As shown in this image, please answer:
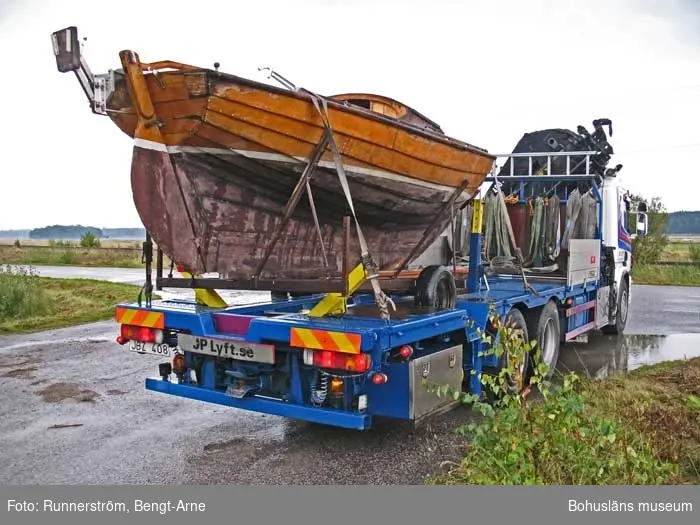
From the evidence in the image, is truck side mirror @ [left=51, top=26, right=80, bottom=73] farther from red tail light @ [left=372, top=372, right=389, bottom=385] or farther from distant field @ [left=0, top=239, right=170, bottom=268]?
distant field @ [left=0, top=239, right=170, bottom=268]

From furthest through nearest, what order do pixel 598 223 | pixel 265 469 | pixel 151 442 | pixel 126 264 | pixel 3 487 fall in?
pixel 126 264
pixel 598 223
pixel 151 442
pixel 265 469
pixel 3 487

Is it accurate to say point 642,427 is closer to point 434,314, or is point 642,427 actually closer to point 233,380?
point 434,314

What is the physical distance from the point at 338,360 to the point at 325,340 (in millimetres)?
149

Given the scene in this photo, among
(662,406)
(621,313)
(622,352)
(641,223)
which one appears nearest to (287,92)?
(662,406)

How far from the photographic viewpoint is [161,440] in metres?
4.85

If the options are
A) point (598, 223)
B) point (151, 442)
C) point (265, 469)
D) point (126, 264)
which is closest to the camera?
point (265, 469)

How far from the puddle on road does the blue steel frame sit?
6.64ft

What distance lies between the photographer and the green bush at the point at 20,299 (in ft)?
36.3

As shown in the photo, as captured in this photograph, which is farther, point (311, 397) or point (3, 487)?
point (311, 397)

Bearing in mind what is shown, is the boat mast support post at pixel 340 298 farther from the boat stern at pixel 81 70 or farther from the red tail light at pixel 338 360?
the boat stern at pixel 81 70

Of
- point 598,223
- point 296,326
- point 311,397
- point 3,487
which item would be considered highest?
point 598,223

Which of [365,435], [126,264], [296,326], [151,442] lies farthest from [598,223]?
[126,264]

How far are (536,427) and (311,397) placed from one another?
5.00ft

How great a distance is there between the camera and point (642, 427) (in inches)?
173
